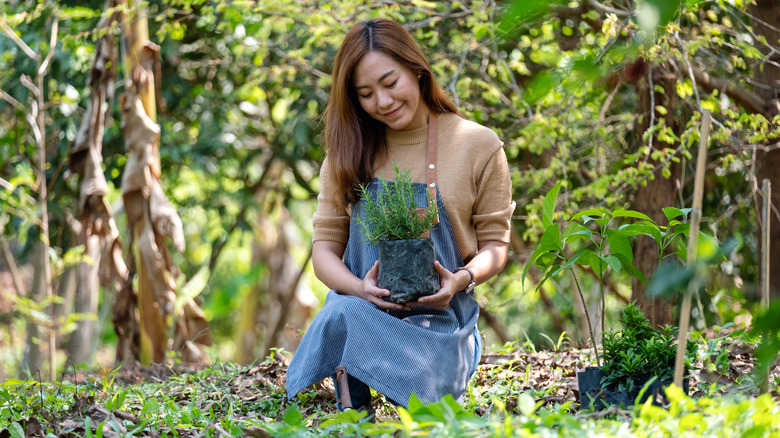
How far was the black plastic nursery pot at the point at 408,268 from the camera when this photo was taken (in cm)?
218

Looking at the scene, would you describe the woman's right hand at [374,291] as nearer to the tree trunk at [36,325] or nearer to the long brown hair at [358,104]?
the long brown hair at [358,104]

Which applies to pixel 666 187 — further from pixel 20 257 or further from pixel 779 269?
pixel 20 257

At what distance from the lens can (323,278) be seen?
2.56 metres

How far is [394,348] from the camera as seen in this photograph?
2201mm

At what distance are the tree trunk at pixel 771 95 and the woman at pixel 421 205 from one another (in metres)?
1.78

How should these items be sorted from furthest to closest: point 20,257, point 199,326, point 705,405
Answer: point 20,257, point 199,326, point 705,405

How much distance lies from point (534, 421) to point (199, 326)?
3191mm

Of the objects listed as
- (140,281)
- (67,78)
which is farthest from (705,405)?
(67,78)

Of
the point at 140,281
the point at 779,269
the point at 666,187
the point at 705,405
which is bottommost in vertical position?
the point at 140,281

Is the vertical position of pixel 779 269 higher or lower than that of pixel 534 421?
lower

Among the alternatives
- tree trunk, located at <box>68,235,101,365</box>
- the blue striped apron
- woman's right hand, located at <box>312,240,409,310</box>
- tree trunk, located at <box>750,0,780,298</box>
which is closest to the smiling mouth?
the blue striped apron

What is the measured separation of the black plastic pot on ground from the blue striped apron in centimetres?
38

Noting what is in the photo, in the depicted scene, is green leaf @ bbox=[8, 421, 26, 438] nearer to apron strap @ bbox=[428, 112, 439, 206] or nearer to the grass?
the grass

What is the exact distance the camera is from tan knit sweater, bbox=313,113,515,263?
98.3 inches
